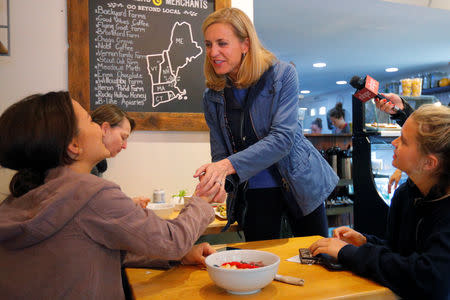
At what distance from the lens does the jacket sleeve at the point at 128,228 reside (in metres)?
0.94

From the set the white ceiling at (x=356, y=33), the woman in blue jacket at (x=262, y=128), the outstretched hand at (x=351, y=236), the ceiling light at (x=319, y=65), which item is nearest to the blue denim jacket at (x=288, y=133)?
the woman in blue jacket at (x=262, y=128)

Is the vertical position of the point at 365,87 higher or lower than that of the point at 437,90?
lower

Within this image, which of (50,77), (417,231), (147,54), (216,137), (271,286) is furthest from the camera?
(147,54)

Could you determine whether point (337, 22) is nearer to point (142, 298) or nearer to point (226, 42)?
point (226, 42)

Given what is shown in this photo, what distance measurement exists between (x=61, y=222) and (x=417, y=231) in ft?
3.55

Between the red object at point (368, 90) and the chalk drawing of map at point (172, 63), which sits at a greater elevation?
the chalk drawing of map at point (172, 63)

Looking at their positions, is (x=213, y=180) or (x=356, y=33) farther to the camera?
(x=356, y=33)

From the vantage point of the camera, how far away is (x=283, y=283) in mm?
1033

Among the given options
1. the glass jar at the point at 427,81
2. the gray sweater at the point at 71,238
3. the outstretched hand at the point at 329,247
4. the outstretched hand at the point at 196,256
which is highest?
the glass jar at the point at 427,81

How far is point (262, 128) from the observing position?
1700mm

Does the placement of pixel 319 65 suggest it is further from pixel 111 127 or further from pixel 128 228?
pixel 128 228

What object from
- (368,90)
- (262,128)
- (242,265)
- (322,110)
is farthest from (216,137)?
(322,110)

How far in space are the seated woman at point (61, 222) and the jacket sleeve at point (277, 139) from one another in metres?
0.42

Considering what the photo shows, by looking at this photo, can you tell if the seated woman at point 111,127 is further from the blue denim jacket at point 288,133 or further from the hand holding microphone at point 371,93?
the hand holding microphone at point 371,93
